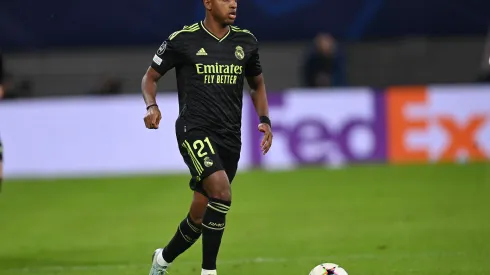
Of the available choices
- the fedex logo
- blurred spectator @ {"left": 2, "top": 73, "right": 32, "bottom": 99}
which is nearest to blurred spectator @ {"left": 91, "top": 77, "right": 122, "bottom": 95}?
blurred spectator @ {"left": 2, "top": 73, "right": 32, "bottom": 99}

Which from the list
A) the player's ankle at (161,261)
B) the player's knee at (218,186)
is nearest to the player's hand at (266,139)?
the player's knee at (218,186)

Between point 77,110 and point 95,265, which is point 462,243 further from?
point 77,110

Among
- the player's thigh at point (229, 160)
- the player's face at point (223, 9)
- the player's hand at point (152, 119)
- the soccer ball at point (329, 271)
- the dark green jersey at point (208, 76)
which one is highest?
the player's face at point (223, 9)

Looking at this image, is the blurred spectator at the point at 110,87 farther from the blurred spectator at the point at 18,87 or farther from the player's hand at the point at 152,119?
the player's hand at the point at 152,119

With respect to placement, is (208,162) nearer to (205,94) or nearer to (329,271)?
(205,94)

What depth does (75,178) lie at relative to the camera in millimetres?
17812

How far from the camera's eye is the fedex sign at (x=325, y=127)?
58.9 ft

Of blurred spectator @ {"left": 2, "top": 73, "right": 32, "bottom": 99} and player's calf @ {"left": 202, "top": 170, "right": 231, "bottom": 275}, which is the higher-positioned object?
blurred spectator @ {"left": 2, "top": 73, "right": 32, "bottom": 99}

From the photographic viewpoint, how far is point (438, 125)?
58.7ft

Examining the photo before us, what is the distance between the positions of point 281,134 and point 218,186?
10360mm

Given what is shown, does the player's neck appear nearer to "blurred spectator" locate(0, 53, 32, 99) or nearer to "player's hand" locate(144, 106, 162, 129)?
"player's hand" locate(144, 106, 162, 129)

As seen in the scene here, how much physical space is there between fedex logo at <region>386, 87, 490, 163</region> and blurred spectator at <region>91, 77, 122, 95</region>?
206 inches

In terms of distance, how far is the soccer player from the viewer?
7.81 meters

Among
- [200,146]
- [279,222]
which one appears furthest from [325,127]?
[200,146]
